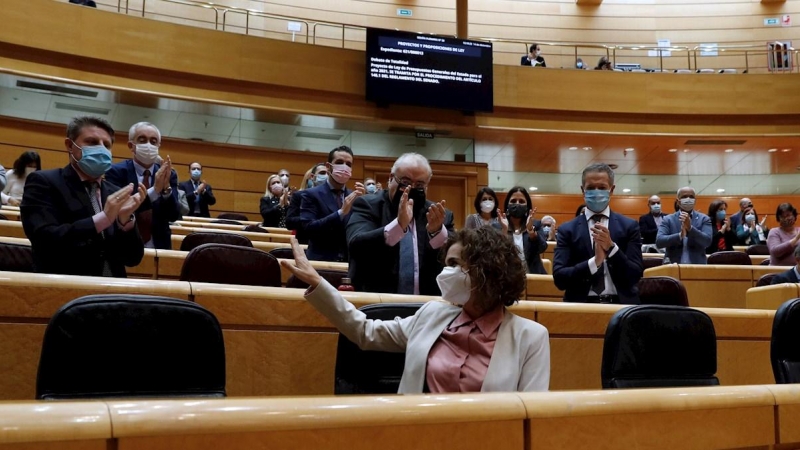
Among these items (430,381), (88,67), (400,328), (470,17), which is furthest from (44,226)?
(470,17)

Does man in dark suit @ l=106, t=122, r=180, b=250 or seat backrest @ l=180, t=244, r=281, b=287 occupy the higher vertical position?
man in dark suit @ l=106, t=122, r=180, b=250

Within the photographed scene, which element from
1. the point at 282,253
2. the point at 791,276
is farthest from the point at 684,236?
the point at 282,253

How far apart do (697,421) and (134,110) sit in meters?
9.37

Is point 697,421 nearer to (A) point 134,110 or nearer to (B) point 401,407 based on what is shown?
(B) point 401,407

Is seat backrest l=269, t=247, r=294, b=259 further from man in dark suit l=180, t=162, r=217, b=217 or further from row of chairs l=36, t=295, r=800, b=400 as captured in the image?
man in dark suit l=180, t=162, r=217, b=217

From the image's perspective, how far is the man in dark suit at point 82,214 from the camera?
244 cm

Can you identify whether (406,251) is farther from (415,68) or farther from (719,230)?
(415,68)

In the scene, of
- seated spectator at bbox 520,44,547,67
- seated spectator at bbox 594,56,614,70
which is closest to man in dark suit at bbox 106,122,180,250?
seated spectator at bbox 520,44,547,67

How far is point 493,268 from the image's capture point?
78.9 inches

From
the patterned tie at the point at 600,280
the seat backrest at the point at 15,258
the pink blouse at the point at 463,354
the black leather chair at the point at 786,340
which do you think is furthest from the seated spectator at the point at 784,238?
the seat backrest at the point at 15,258

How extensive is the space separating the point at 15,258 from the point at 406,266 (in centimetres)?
148

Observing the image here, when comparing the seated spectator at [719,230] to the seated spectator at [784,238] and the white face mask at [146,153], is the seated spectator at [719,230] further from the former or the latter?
the white face mask at [146,153]

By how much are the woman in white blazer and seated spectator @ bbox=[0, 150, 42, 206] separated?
4.36 meters

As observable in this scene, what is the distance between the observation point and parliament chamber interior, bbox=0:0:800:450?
1401mm
